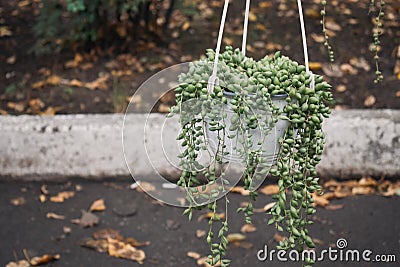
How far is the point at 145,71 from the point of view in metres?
4.46

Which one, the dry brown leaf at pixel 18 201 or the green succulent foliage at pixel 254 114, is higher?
the green succulent foliage at pixel 254 114

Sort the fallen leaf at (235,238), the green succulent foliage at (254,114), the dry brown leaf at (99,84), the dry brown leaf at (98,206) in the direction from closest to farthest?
the green succulent foliage at (254,114) → the fallen leaf at (235,238) → the dry brown leaf at (98,206) → the dry brown leaf at (99,84)

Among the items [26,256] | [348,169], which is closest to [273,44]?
[348,169]

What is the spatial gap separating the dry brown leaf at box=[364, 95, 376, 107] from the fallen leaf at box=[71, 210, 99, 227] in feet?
6.37

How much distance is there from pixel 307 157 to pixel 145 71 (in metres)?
2.87

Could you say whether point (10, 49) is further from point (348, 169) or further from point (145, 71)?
point (348, 169)

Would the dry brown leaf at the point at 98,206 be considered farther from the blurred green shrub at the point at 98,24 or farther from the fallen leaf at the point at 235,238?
the blurred green shrub at the point at 98,24

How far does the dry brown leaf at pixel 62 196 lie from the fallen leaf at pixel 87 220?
0.21m

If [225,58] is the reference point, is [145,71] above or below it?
above

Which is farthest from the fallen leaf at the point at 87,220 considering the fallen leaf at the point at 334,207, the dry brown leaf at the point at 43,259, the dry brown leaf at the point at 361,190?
the dry brown leaf at the point at 361,190

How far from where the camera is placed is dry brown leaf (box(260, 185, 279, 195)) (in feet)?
11.6

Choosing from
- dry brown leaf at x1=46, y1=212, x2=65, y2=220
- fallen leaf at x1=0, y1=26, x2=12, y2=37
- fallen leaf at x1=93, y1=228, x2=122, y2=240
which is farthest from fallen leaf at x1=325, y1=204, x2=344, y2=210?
fallen leaf at x1=0, y1=26, x2=12, y2=37

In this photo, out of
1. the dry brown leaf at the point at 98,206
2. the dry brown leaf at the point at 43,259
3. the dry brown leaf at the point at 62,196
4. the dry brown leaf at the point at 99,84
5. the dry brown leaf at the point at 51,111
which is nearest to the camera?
the dry brown leaf at the point at 43,259

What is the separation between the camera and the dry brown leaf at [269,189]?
355cm
